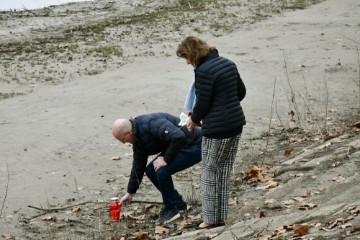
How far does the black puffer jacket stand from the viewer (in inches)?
269

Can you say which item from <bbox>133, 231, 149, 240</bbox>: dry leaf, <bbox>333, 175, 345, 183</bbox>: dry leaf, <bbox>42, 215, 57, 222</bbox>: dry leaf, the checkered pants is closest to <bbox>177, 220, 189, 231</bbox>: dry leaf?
<bbox>133, 231, 149, 240</bbox>: dry leaf

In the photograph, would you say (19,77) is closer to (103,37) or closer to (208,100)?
(103,37)

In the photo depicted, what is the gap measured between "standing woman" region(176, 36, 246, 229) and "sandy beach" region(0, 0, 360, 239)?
3.13ft

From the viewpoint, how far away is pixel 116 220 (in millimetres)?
8148

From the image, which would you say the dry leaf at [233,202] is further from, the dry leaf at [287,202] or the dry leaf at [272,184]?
the dry leaf at [287,202]

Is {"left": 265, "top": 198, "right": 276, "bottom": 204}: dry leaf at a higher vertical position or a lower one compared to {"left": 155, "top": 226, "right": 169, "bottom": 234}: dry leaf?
higher

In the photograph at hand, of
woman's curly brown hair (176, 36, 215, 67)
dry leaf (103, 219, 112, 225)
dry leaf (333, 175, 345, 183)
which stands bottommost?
dry leaf (103, 219, 112, 225)

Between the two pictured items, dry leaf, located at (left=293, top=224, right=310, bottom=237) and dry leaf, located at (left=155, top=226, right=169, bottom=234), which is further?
dry leaf, located at (left=155, top=226, right=169, bottom=234)

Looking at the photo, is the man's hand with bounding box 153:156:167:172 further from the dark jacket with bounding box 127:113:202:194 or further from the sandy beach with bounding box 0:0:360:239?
the sandy beach with bounding box 0:0:360:239

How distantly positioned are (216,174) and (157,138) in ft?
2.88

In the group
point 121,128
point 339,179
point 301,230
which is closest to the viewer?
point 301,230

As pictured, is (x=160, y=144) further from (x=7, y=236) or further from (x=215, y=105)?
(x=7, y=236)

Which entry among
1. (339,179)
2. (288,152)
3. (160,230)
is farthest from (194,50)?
(288,152)

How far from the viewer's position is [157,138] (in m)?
7.75
